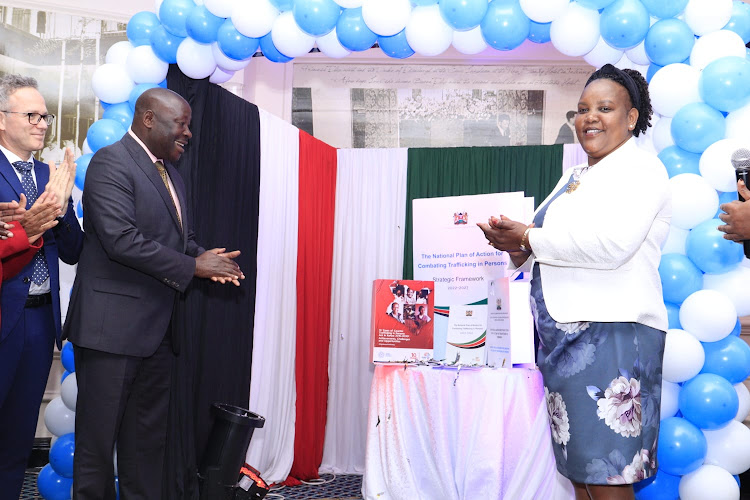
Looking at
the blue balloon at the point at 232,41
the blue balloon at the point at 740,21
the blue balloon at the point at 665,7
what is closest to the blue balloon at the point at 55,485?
the blue balloon at the point at 232,41

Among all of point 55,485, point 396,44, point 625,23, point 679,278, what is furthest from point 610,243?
point 55,485

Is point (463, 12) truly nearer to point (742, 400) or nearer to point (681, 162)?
point (681, 162)

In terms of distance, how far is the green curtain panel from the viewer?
5.64 m

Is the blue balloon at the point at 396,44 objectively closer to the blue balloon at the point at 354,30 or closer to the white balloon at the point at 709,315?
the blue balloon at the point at 354,30

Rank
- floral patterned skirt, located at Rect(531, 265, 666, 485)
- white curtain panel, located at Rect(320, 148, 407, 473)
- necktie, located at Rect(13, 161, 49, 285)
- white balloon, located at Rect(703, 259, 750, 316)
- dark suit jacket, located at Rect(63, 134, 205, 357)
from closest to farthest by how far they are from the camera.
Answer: floral patterned skirt, located at Rect(531, 265, 666, 485) < dark suit jacket, located at Rect(63, 134, 205, 357) < necktie, located at Rect(13, 161, 49, 285) < white balloon, located at Rect(703, 259, 750, 316) < white curtain panel, located at Rect(320, 148, 407, 473)

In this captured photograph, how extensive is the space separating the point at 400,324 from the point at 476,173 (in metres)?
2.21

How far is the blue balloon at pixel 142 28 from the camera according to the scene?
3.56 m

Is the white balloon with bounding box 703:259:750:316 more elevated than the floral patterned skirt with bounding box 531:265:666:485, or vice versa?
the white balloon with bounding box 703:259:750:316

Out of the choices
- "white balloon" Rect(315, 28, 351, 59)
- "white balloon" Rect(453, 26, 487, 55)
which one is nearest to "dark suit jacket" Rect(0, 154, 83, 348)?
"white balloon" Rect(315, 28, 351, 59)

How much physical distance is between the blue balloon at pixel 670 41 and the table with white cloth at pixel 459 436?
1731 mm

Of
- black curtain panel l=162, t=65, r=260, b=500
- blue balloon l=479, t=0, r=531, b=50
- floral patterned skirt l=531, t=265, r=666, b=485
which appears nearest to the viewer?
floral patterned skirt l=531, t=265, r=666, b=485

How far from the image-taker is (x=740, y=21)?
3.18 meters

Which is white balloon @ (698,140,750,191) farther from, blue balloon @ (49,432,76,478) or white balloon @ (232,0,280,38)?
blue balloon @ (49,432,76,478)

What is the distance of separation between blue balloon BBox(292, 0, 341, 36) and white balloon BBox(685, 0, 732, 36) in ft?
5.54
